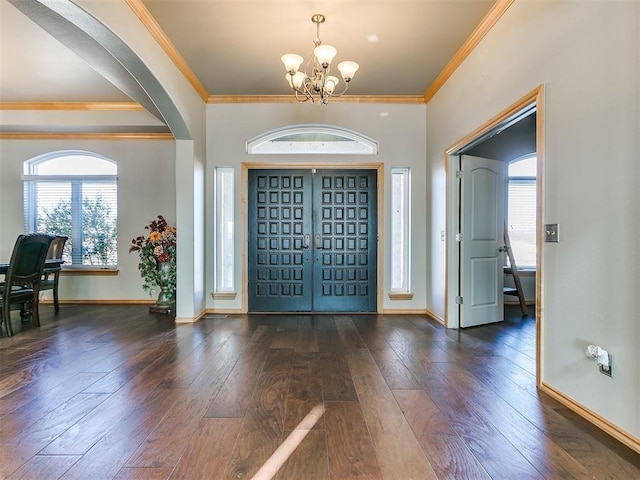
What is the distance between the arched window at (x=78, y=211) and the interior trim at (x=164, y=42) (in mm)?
2319

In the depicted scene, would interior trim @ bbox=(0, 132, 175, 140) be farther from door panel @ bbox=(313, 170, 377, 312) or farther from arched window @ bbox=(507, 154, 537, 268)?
arched window @ bbox=(507, 154, 537, 268)

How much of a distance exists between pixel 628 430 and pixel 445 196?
292 centimetres

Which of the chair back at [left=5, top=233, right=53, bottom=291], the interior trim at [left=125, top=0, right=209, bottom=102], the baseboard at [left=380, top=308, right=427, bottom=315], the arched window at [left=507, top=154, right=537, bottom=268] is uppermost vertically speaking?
the interior trim at [left=125, top=0, right=209, bottom=102]

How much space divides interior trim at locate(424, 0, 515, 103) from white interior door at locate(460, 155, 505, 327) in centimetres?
102

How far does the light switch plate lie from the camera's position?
2.31 metres

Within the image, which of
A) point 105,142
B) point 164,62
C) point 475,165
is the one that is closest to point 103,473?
point 164,62

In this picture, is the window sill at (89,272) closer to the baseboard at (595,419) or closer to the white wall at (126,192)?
the white wall at (126,192)

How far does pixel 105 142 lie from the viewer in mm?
5695

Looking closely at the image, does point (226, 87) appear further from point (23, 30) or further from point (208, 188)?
point (23, 30)

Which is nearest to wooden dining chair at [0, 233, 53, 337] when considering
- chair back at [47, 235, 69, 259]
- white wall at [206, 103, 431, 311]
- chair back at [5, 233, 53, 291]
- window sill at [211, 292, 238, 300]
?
chair back at [5, 233, 53, 291]

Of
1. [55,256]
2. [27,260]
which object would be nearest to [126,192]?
[55,256]

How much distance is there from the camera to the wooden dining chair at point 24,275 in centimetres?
384

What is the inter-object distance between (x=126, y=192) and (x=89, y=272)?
1406 mm

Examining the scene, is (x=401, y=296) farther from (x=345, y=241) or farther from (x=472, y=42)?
(x=472, y=42)
